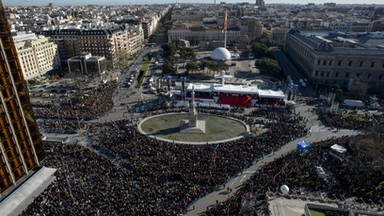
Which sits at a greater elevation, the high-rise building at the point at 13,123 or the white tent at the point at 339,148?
the high-rise building at the point at 13,123

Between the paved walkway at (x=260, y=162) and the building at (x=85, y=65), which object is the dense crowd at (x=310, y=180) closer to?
the paved walkway at (x=260, y=162)

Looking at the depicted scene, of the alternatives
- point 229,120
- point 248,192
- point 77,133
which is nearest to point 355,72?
point 229,120

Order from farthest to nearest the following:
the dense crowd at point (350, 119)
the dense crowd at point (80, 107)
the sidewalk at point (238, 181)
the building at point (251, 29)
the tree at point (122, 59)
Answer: the building at point (251, 29) → the tree at point (122, 59) → the dense crowd at point (80, 107) → the dense crowd at point (350, 119) → the sidewalk at point (238, 181)

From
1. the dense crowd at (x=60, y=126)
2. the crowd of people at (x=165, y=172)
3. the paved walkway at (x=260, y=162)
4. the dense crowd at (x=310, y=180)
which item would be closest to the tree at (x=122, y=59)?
the dense crowd at (x=60, y=126)

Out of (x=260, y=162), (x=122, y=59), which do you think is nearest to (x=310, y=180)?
(x=260, y=162)

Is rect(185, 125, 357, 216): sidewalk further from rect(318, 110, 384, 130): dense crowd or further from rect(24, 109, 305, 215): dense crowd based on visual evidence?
rect(318, 110, 384, 130): dense crowd

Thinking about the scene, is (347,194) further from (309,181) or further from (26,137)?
(26,137)

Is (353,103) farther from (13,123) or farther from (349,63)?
(13,123)

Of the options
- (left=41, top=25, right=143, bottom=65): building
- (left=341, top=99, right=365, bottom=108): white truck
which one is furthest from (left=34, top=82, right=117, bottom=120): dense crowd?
(left=341, top=99, right=365, bottom=108): white truck
